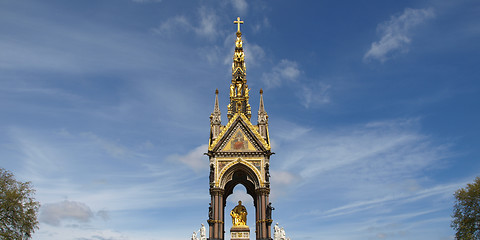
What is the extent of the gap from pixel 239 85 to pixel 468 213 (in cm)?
2354

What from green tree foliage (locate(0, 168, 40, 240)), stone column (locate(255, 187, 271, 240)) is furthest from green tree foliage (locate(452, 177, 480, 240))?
green tree foliage (locate(0, 168, 40, 240))

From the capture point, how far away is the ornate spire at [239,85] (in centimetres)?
4381

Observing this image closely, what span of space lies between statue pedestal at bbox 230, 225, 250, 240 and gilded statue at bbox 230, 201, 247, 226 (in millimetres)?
784

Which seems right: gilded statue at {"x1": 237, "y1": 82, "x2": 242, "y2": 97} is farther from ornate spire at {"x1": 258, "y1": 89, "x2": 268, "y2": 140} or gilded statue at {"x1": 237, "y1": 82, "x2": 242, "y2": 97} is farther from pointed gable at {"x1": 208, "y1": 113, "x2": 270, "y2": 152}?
pointed gable at {"x1": 208, "y1": 113, "x2": 270, "y2": 152}

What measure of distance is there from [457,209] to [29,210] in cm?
3715

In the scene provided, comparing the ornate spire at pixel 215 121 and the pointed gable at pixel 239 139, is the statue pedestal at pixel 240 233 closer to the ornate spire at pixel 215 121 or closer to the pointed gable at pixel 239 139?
the pointed gable at pixel 239 139

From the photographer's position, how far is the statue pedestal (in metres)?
40.8

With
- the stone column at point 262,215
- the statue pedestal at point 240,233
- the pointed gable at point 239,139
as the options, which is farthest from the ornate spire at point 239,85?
the statue pedestal at point 240,233

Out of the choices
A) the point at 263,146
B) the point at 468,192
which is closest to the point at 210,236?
the point at 263,146

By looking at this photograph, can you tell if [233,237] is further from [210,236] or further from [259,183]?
[259,183]

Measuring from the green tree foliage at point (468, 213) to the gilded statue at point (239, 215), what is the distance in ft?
61.9

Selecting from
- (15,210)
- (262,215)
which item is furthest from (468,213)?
(15,210)

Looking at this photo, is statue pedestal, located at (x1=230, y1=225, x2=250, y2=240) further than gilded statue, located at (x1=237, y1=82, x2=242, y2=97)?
No

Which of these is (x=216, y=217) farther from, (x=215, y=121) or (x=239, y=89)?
(x=239, y=89)
